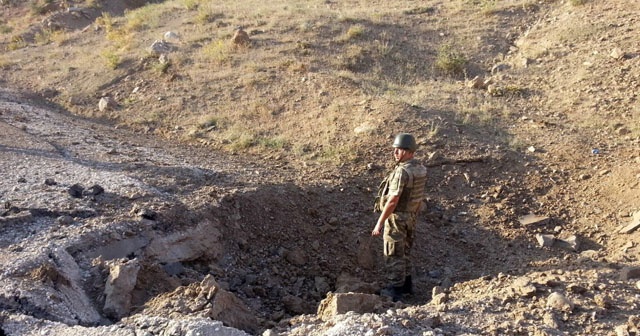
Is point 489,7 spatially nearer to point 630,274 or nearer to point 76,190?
point 630,274

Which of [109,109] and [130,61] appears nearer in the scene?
[109,109]

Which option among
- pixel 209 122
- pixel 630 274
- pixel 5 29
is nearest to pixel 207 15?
pixel 209 122

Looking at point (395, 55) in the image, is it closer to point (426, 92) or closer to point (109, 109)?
point (426, 92)

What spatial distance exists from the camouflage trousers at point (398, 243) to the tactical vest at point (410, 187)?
65 millimetres

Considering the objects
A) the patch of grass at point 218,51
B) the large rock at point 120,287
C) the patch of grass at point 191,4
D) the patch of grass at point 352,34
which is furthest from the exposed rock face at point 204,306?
the patch of grass at point 191,4

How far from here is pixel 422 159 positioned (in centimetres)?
671

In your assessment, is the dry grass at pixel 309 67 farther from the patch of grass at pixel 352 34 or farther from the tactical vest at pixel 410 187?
the tactical vest at pixel 410 187

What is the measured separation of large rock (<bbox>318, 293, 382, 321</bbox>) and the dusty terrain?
1 cm

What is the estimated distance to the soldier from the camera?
177 inches

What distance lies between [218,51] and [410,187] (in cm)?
667

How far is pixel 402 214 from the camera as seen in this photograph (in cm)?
466

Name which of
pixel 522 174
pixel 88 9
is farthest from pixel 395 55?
pixel 88 9

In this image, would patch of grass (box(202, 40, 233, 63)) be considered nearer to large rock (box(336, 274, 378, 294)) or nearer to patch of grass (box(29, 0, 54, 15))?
large rock (box(336, 274, 378, 294))

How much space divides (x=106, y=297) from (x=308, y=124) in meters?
4.38
